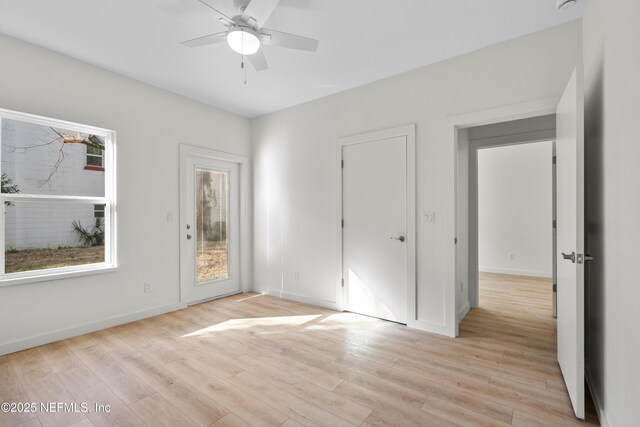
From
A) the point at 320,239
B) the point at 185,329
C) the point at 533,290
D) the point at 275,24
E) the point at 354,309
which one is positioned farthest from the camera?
the point at 533,290

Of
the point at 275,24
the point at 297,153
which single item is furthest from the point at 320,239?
the point at 275,24

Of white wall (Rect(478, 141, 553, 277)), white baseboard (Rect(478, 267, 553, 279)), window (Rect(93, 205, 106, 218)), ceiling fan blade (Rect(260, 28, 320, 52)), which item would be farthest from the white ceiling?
white baseboard (Rect(478, 267, 553, 279))

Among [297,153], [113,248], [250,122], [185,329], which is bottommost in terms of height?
[185,329]

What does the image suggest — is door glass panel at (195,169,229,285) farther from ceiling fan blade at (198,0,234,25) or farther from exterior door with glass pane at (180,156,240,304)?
ceiling fan blade at (198,0,234,25)

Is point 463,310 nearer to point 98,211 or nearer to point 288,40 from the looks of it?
point 288,40

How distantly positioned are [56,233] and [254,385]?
247cm

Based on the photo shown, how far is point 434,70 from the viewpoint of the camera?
3.12 m

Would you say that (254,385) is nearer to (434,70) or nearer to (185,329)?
(185,329)

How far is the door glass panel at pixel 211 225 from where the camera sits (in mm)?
4246

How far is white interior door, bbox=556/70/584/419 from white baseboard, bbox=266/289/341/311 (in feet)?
7.64

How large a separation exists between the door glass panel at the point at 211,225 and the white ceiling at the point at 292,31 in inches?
54.1

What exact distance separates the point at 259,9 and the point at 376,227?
2.39 metres

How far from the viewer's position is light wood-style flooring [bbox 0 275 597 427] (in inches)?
72.6

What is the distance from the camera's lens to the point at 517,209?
5941mm
